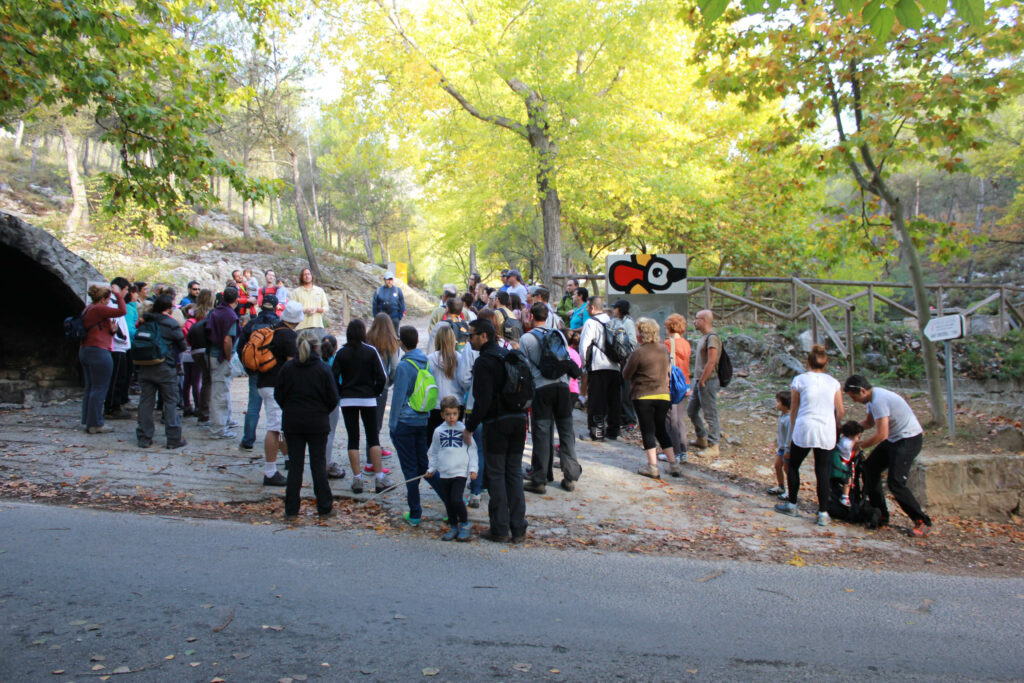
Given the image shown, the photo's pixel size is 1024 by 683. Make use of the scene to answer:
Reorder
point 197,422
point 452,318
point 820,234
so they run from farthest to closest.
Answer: point 820,234 → point 197,422 → point 452,318

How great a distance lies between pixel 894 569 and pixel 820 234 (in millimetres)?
6655

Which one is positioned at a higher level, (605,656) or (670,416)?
(670,416)

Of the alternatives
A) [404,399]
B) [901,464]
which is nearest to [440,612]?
[404,399]

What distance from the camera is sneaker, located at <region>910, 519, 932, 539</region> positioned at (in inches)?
274

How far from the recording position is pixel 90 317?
8.81 metres

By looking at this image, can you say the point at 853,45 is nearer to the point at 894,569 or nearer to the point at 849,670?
the point at 894,569

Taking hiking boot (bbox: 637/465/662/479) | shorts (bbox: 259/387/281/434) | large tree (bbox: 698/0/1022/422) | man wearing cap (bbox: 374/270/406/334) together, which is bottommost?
hiking boot (bbox: 637/465/662/479)

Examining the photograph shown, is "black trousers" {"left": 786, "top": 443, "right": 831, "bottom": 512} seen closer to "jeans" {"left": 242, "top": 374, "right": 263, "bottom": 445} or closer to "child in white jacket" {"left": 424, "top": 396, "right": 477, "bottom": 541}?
"child in white jacket" {"left": 424, "top": 396, "right": 477, "bottom": 541}

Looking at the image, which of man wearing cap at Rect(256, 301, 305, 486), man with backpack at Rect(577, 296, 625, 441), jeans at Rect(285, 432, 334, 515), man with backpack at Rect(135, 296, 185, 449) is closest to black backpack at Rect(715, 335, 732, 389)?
man with backpack at Rect(577, 296, 625, 441)

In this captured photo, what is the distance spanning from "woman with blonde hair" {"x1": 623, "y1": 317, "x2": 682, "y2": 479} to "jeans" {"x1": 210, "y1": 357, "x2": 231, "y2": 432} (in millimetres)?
5275

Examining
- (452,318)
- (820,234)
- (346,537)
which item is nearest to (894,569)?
(346,537)

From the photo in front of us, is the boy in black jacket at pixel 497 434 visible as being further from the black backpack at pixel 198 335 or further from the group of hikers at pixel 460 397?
the black backpack at pixel 198 335

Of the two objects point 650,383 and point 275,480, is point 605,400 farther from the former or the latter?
point 275,480

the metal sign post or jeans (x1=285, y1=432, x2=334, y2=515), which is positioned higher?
the metal sign post
